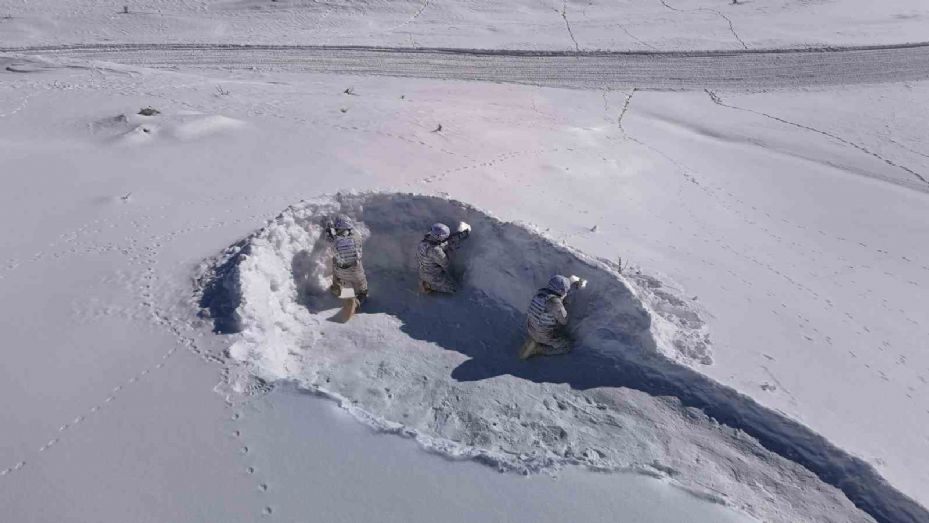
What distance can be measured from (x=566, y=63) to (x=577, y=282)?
471 inches

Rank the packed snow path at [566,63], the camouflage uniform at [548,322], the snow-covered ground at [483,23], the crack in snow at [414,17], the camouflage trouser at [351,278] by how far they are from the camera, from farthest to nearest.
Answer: the crack in snow at [414,17]
the snow-covered ground at [483,23]
the packed snow path at [566,63]
the camouflage trouser at [351,278]
the camouflage uniform at [548,322]

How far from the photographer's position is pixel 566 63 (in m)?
18.0

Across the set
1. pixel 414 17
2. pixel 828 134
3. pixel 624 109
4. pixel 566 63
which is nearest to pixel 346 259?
pixel 624 109

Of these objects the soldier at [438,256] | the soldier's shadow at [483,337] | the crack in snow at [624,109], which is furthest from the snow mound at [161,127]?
the crack in snow at [624,109]

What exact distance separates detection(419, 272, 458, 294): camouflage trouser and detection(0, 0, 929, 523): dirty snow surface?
0.14 m

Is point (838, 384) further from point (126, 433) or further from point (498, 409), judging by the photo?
point (126, 433)

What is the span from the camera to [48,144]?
34.8ft

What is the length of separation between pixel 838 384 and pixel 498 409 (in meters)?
3.54

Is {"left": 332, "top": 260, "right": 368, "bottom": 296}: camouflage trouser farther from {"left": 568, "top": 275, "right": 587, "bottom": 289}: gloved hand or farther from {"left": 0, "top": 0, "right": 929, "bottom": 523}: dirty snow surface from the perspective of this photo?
{"left": 568, "top": 275, "right": 587, "bottom": 289}: gloved hand

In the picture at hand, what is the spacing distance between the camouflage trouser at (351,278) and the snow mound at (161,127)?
15.1 ft

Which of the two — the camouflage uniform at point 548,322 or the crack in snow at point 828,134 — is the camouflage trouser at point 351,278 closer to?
the camouflage uniform at point 548,322

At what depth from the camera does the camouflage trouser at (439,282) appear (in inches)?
326

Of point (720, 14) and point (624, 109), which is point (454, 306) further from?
point (720, 14)

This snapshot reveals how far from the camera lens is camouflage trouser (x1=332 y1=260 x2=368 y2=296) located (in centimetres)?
806
